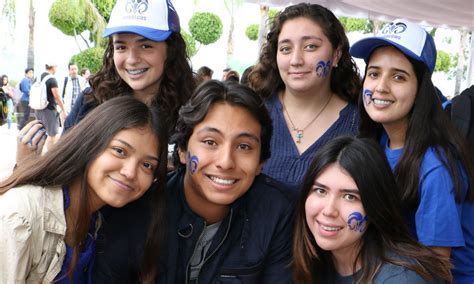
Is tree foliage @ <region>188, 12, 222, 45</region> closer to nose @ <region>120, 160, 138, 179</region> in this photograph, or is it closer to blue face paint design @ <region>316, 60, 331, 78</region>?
blue face paint design @ <region>316, 60, 331, 78</region>

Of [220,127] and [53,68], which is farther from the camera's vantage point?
[53,68]

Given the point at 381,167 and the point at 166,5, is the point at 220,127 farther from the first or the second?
the point at 166,5

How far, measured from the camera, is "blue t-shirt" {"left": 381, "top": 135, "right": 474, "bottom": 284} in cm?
191

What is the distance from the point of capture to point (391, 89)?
2.23m

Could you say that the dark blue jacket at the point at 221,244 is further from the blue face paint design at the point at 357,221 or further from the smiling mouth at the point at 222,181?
the blue face paint design at the point at 357,221

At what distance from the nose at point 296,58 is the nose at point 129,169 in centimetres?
116

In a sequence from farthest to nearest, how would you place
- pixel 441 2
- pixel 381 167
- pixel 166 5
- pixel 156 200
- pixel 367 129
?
pixel 441 2
pixel 166 5
pixel 367 129
pixel 156 200
pixel 381 167

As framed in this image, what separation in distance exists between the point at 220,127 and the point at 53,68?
9289mm

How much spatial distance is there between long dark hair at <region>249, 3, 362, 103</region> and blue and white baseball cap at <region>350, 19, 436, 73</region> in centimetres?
43

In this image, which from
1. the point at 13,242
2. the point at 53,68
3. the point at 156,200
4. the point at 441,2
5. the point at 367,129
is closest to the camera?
the point at 13,242

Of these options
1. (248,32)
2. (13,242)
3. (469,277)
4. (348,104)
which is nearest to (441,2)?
(348,104)

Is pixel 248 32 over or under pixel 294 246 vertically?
over

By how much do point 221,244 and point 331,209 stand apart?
0.51 meters

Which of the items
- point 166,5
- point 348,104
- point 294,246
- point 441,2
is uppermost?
point 441,2
